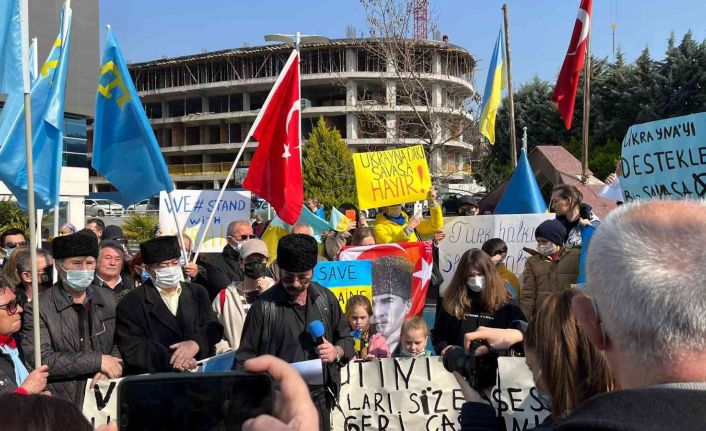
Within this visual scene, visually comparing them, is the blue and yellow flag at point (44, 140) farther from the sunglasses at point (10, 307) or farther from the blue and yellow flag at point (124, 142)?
the sunglasses at point (10, 307)

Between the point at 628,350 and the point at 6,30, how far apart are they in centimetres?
501

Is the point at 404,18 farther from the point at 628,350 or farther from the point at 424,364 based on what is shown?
the point at 628,350

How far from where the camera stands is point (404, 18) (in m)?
15.1

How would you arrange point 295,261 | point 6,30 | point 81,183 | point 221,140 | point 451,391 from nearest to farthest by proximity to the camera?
point 295,261
point 451,391
point 6,30
point 81,183
point 221,140

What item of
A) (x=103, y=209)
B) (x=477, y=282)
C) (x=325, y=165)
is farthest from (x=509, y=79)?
(x=103, y=209)

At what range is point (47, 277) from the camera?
5695 millimetres

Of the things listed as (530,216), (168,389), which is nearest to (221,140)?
(530,216)

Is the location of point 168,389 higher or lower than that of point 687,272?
lower

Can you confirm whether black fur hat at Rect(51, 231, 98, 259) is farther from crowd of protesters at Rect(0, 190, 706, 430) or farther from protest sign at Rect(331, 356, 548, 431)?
protest sign at Rect(331, 356, 548, 431)

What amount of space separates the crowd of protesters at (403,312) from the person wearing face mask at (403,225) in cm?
2

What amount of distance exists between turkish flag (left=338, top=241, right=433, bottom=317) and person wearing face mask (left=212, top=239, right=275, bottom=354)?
6.54ft

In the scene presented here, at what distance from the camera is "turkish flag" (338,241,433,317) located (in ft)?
21.6

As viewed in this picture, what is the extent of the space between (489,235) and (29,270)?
483 centimetres

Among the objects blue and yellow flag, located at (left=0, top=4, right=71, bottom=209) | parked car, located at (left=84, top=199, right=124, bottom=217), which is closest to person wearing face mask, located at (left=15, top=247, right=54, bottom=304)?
blue and yellow flag, located at (left=0, top=4, right=71, bottom=209)
